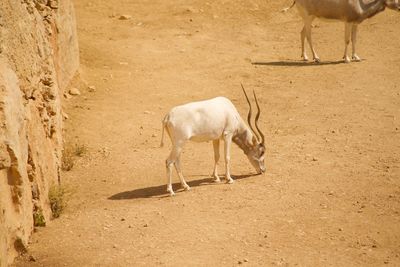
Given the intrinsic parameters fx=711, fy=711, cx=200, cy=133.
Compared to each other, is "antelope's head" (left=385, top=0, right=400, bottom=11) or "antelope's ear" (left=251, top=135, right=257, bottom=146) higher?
"antelope's head" (left=385, top=0, right=400, bottom=11)

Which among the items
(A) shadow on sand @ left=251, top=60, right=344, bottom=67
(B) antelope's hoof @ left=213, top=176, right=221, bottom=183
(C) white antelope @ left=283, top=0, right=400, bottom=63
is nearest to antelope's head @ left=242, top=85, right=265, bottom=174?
(B) antelope's hoof @ left=213, top=176, right=221, bottom=183

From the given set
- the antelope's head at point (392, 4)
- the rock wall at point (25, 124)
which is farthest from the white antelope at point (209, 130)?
the antelope's head at point (392, 4)

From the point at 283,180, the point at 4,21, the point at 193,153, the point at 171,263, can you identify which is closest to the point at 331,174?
the point at 283,180

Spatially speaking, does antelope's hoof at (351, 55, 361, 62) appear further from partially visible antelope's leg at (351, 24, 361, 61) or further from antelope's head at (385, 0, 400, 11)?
antelope's head at (385, 0, 400, 11)

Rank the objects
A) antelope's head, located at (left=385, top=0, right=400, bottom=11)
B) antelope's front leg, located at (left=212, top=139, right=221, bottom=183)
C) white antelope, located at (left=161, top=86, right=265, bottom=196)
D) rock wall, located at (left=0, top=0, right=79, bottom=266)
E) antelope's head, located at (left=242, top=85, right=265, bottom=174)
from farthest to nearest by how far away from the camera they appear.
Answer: antelope's head, located at (left=385, top=0, right=400, bottom=11) < antelope's head, located at (left=242, top=85, right=265, bottom=174) < antelope's front leg, located at (left=212, top=139, right=221, bottom=183) < white antelope, located at (left=161, top=86, right=265, bottom=196) < rock wall, located at (left=0, top=0, right=79, bottom=266)

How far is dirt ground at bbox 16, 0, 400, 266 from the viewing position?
788 cm

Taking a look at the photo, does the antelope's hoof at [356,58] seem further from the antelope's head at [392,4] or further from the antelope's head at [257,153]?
the antelope's head at [257,153]

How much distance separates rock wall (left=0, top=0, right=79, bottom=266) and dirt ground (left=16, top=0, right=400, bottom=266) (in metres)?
0.45

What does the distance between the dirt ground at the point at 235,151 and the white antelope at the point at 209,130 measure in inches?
12.2

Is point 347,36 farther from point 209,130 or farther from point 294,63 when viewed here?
point 209,130

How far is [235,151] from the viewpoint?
11242 mm

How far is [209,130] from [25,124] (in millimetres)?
2400

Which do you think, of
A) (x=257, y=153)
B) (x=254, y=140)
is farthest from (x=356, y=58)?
(x=257, y=153)

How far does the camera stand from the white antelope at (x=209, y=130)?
916cm
